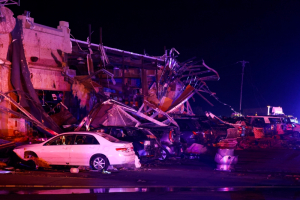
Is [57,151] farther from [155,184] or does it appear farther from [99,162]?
[155,184]

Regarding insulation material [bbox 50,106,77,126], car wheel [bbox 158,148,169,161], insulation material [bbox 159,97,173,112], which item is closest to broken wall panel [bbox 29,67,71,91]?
insulation material [bbox 50,106,77,126]

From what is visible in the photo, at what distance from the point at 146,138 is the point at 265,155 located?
7579 millimetres

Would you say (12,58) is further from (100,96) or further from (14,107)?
(100,96)

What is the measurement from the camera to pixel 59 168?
510 inches

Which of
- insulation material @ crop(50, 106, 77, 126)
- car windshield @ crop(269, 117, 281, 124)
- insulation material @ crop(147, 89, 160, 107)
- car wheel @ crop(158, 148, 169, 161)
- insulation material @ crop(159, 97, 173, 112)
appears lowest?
car wheel @ crop(158, 148, 169, 161)

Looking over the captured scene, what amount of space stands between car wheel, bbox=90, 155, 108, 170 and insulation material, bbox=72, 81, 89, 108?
8537 millimetres

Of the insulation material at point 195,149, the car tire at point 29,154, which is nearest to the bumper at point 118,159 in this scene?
the car tire at point 29,154

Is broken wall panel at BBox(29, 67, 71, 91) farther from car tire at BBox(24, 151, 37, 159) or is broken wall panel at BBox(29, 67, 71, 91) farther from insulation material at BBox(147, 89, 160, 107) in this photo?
car tire at BBox(24, 151, 37, 159)

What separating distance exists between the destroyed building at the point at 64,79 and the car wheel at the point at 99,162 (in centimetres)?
497

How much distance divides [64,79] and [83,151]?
8.55 meters

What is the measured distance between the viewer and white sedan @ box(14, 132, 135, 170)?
12.0 meters

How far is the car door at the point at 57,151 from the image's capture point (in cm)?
1223

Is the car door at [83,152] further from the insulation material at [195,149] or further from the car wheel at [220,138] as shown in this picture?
the car wheel at [220,138]

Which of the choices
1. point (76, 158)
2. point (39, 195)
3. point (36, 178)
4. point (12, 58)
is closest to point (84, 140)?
point (76, 158)
